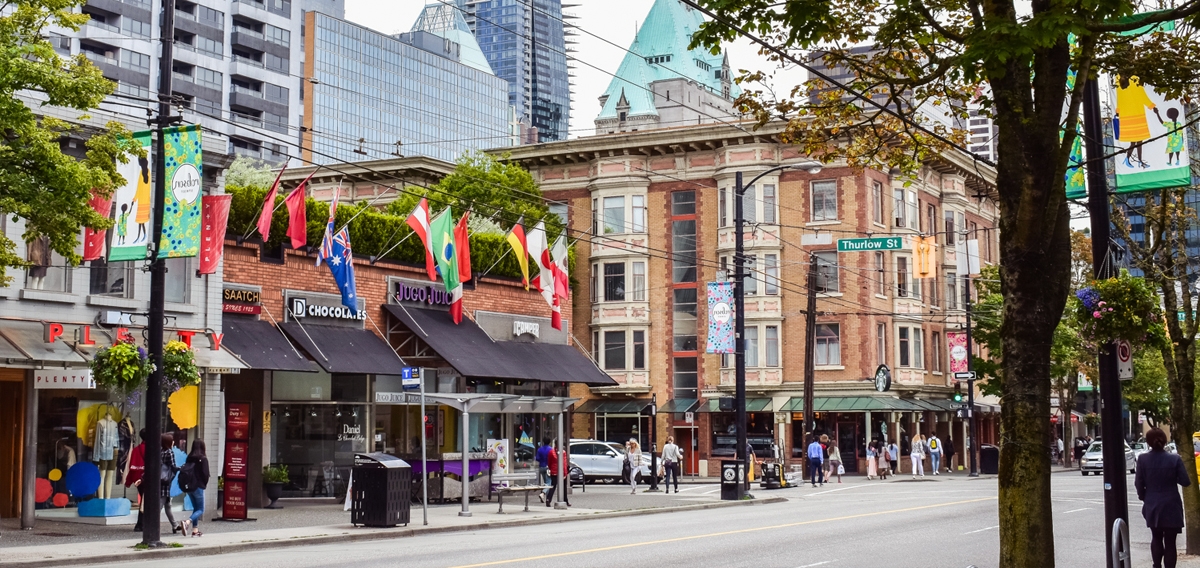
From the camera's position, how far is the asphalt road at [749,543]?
1742 cm

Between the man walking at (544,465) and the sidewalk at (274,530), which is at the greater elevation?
the man walking at (544,465)

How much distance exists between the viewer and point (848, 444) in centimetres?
5725

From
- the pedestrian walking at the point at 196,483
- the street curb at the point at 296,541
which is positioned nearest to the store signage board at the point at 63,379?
the pedestrian walking at the point at 196,483

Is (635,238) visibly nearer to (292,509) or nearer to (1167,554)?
(292,509)

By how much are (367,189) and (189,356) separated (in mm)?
42850

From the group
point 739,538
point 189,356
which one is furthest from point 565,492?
point 189,356

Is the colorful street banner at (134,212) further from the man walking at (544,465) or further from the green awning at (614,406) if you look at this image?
Answer: the green awning at (614,406)

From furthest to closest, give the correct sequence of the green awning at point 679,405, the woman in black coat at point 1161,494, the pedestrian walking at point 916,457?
the green awning at point 679,405 → the pedestrian walking at point 916,457 → the woman in black coat at point 1161,494

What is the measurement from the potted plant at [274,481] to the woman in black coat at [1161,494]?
19241 mm

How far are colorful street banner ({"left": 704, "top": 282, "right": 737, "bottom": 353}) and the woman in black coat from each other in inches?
833

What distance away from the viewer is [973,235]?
66.4 meters

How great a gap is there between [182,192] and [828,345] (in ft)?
134

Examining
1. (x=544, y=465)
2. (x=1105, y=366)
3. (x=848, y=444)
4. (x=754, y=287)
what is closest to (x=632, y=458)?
(x=544, y=465)

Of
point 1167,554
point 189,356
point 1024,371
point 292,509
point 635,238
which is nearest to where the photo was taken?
point 1024,371
